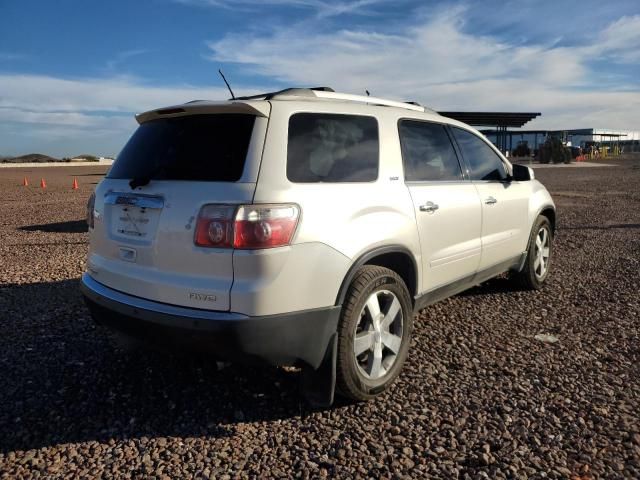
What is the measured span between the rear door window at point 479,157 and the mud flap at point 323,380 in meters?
2.27

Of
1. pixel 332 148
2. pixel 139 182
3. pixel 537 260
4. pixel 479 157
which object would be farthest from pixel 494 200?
pixel 139 182

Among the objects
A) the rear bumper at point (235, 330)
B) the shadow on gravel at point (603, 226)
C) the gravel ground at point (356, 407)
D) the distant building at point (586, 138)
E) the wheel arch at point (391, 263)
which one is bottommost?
the gravel ground at point (356, 407)

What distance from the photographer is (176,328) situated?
2756 mm

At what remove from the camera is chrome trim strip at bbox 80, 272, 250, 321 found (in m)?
2.66

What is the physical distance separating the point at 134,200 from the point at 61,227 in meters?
8.39

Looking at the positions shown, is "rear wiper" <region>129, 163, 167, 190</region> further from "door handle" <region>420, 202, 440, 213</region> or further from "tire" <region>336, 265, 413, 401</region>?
"door handle" <region>420, 202, 440, 213</region>

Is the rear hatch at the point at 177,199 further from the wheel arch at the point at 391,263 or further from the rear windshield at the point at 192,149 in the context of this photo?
the wheel arch at the point at 391,263

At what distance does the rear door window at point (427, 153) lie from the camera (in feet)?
12.2

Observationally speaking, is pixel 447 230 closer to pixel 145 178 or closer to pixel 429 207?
pixel 429 207

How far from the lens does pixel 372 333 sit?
3225mm

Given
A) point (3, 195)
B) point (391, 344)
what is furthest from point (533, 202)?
point (3, 195)

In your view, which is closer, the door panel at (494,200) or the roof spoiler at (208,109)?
the roof spoiler at (208,109)

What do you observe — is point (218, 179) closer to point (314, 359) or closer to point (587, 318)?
point (314, 359)

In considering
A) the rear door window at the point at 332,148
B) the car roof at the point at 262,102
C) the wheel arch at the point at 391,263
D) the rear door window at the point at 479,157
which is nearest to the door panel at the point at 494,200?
the rear door window at the point at 479,157
